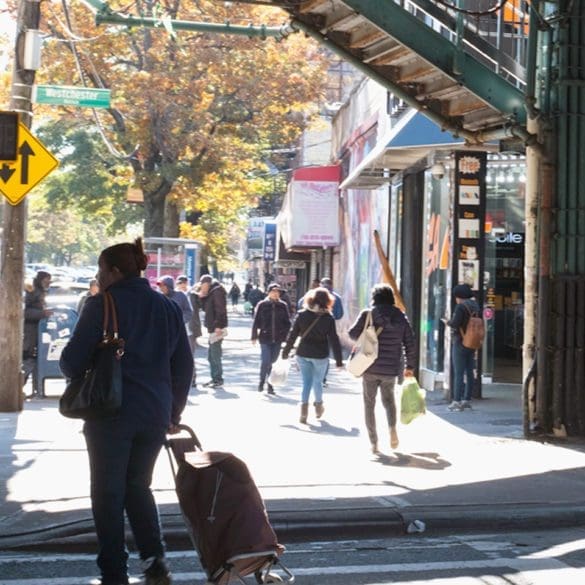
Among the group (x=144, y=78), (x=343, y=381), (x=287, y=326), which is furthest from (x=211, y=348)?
(x=144, y=78)

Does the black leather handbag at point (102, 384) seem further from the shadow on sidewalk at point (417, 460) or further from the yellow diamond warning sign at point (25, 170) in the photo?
the yellow diamond warning sign at point (25, 170)

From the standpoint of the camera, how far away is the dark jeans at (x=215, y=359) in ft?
60.7

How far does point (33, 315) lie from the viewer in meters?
16.0

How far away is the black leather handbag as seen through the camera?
17.8 feet

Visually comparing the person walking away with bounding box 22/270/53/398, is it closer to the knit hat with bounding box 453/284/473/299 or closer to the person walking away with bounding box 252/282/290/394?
the person walking away with bounding box 252/282/290/394

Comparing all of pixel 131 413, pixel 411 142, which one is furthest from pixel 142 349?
pixel 411 142

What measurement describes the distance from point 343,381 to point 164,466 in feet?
37.0

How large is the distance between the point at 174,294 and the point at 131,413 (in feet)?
40.7

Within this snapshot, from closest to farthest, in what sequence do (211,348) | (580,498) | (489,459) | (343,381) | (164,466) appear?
(580,498)
(164,466)
(489,459)
(211,348)
(343,381)

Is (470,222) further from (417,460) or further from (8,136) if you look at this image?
(8,136)

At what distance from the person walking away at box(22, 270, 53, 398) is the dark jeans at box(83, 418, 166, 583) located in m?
10.7

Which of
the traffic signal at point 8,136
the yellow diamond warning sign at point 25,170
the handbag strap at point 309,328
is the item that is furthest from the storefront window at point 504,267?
the traffic signal at point 8,136

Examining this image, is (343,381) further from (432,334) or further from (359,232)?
(359,232)

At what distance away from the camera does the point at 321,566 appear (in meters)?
6.79
